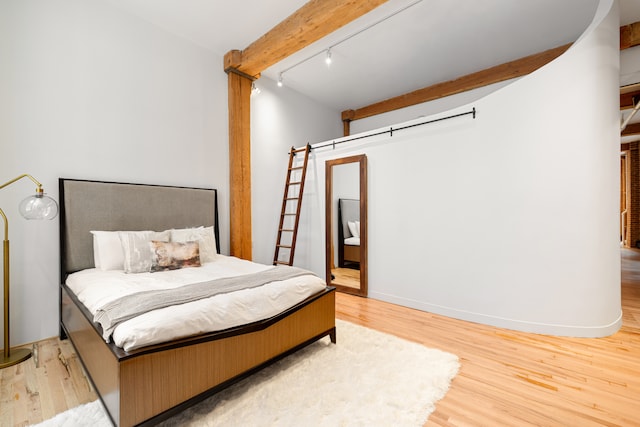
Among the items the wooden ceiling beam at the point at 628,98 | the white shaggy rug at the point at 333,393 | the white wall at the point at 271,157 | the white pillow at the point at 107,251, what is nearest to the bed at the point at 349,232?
the white wall at the point at 271,157

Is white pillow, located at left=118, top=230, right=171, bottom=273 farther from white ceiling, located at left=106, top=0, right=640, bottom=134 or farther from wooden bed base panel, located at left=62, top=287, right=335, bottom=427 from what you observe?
white ceiling, located at left=106, top=0, right=640, bottom=134

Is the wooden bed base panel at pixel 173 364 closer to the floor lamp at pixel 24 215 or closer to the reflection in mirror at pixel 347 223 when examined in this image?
the floor lamp at pixel 24 215

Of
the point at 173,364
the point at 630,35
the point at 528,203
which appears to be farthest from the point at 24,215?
the point at 630,35

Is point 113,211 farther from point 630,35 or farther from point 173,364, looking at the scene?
point 630,35

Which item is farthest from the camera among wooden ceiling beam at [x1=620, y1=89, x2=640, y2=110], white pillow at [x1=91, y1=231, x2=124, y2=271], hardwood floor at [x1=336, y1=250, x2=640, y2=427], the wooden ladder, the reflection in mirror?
wooden ceiling beam at [x1=620, y1=89, x2=640, y2=110]

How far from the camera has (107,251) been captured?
97.1 inches

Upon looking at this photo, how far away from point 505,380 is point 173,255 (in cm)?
271

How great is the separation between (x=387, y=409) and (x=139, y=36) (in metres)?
3.98

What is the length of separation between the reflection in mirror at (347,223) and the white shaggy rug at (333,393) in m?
1.60

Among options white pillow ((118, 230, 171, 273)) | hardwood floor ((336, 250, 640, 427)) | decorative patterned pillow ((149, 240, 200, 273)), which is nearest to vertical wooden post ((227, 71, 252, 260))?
decorative patterned pillow ((149, 240, 200, 273))

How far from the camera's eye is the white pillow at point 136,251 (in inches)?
96.2

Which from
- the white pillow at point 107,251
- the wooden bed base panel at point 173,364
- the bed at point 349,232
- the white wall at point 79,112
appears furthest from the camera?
the bed at point 349,232

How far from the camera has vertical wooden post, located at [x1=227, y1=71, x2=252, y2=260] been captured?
12.3 feet

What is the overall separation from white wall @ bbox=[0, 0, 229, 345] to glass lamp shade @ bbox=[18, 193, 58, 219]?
1.79 ft
